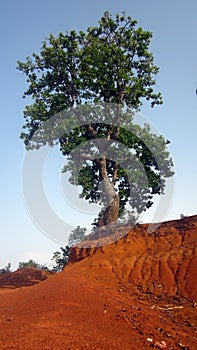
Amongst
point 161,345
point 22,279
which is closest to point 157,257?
point 161,345

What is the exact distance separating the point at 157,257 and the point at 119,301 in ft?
15.6

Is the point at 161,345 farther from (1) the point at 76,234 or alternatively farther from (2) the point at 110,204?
(1) the point at 76,234

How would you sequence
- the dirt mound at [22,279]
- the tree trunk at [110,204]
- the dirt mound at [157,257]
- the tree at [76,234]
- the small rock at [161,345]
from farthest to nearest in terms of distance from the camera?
the tree at [76,234] < the dirt mound at [22,279] < the tree trunk at [110,204] < the dirt mound at [157,257] < the small rock at [161,345]

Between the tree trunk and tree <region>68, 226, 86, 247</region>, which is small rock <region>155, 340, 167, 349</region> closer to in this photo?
the tree trunk

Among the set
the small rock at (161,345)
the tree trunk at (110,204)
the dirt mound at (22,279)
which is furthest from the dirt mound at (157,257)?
the dirt mound at (22,279)

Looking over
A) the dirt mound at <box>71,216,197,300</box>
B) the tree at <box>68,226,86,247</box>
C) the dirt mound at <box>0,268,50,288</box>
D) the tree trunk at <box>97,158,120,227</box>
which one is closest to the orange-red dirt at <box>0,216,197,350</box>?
the dirt mound at <box>71,216,197,300</box>

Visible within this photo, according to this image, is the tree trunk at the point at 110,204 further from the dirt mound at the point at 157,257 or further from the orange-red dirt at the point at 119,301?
the orange-red dirt at the point at 119,301

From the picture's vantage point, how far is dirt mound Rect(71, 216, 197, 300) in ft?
42.2

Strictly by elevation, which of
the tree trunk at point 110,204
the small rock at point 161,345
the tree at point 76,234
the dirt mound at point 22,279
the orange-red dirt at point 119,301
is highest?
the tree at point 76,234

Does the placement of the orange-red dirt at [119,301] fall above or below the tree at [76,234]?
below

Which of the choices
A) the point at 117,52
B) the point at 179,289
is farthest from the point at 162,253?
the point at 117,52

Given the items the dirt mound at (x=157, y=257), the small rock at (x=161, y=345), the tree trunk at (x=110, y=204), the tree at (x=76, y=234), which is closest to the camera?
the small rock at (x=161, y=345)

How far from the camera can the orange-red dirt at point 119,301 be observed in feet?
23.7

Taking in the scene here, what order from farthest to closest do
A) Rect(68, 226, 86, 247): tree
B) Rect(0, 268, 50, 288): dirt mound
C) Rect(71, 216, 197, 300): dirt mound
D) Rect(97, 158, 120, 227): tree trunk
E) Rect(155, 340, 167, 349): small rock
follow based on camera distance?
1. Rect(68, 226, 86, 247): tree
2. Rect(0, 268, 50, 288): dirt mound
3. Rect(97, 158, 120, 227): tree trunk
4. Rect(71, 216, 197, 300): dirt mound
5. Rect(155, 340, 167, 349): small rock
